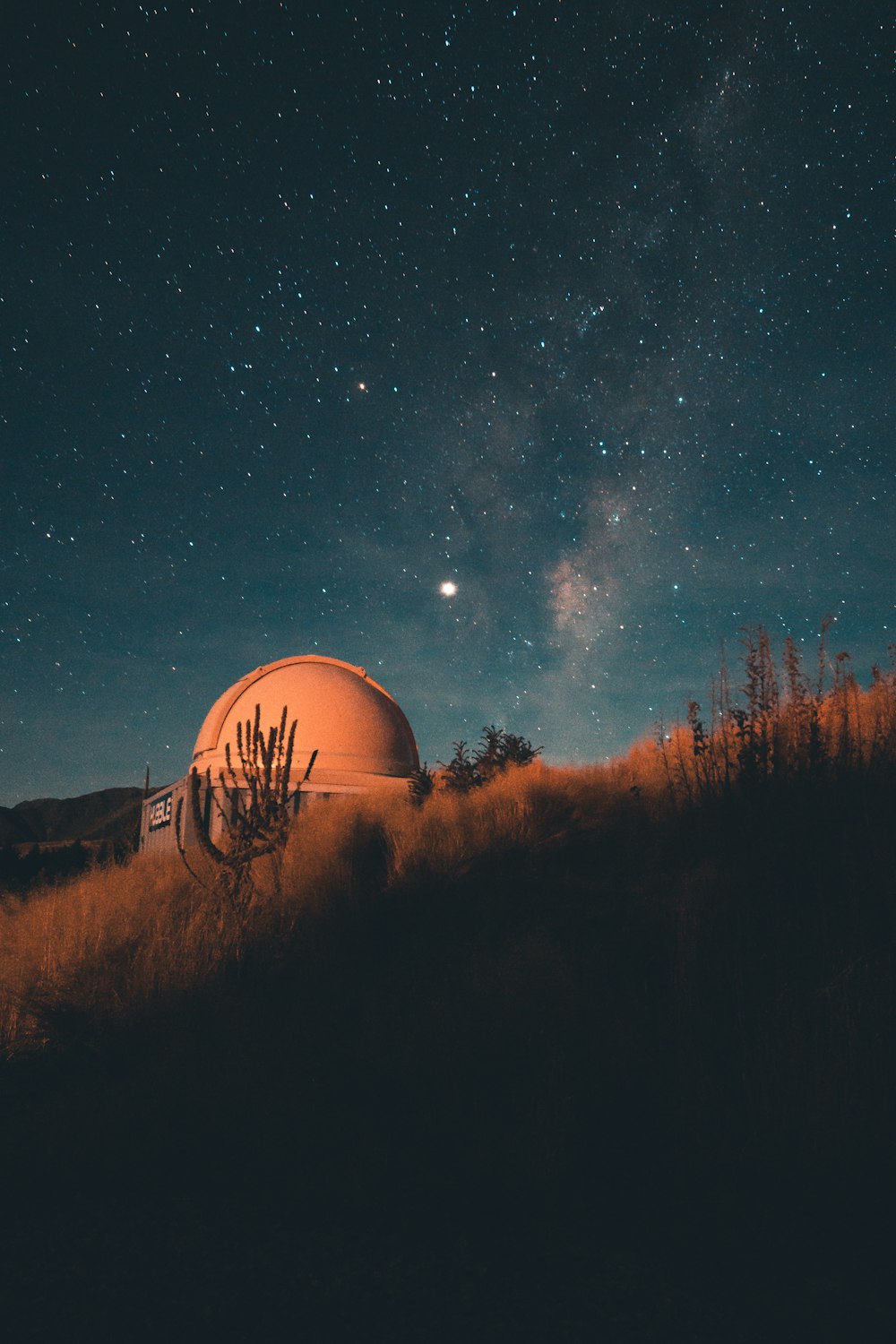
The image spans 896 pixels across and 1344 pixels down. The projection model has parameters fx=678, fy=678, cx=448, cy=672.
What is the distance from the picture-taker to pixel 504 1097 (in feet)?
9.47

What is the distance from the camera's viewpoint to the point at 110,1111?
3104 millimetres

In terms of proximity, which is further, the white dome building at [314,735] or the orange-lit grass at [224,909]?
the white dome building at [314,735]

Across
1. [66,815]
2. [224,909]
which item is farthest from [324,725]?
[66,815]

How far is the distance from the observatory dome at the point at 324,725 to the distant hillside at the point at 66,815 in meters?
56.8

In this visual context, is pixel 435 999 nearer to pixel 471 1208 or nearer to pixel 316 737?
pixel 471 1208

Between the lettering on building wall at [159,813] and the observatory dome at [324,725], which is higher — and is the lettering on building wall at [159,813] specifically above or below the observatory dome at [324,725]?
below

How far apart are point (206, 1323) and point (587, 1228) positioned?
1170 millimetres

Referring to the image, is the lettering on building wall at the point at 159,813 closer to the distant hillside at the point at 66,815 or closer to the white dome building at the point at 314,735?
the white dome building at the point at 314,735

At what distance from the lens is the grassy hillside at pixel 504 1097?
1.94 metres

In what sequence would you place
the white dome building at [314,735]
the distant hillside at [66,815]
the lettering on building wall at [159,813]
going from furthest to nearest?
the distant hillside at [66,815] → the lettering on building wall at [159,813] → the white dome building at [314,735]

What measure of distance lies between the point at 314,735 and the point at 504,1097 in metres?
13.2

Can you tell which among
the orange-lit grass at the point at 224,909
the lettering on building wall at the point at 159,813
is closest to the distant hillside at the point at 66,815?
the lettering on building wall at the point at 159,813

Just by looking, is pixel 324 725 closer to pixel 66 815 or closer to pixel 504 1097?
pixel 504 1097

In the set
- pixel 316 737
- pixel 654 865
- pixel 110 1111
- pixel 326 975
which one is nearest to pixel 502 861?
pixel 654 865
